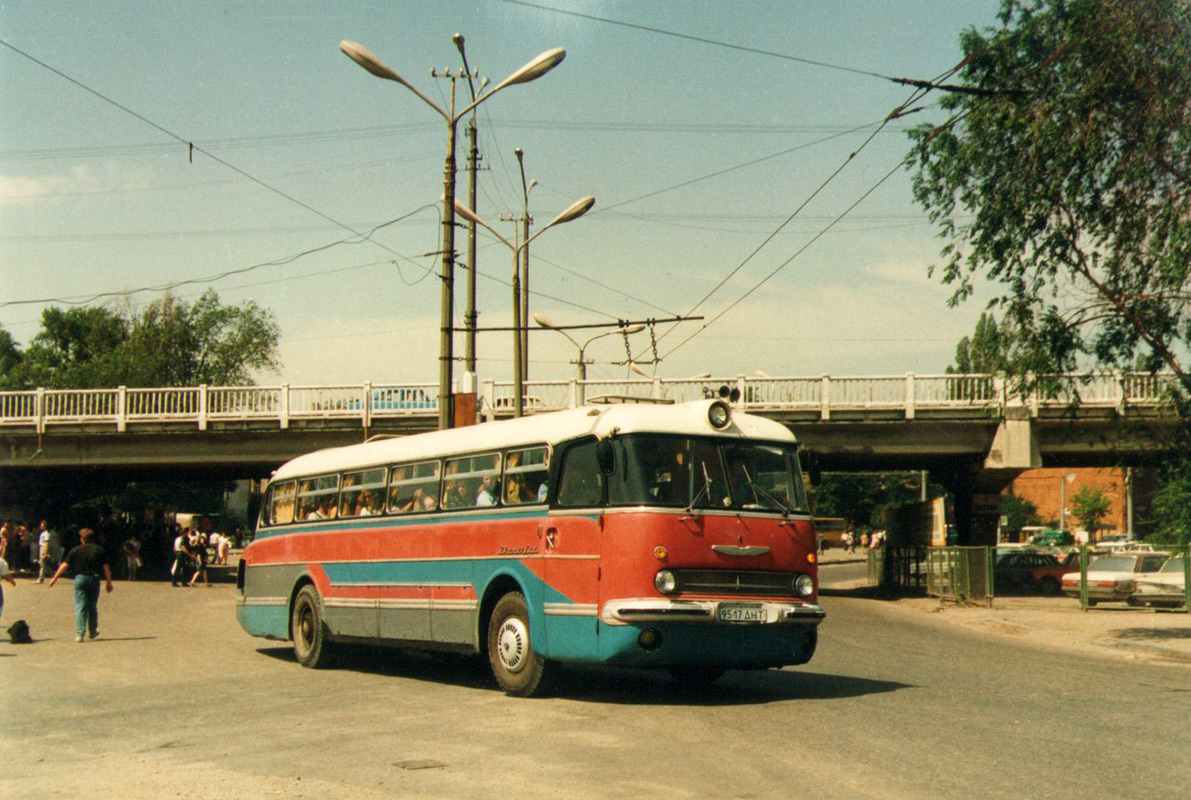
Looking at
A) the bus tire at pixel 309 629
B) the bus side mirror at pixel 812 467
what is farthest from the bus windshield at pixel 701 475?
the bus tire at pixel 309 629

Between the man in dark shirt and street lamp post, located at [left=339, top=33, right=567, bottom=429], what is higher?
street lamp post, located at [left=339, top=33, right=567, bottom=429]

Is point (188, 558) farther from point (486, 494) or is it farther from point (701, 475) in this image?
point (701, 475)

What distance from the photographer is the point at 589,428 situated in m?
13.0

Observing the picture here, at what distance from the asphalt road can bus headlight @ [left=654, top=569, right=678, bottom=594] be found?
105 centimetres

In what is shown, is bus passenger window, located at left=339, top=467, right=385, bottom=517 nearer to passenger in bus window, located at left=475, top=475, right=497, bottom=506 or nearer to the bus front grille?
passenger in bus window, located at left=475, top=475, right=497, bottom=506

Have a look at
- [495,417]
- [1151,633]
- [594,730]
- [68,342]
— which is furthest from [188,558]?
[68,342]

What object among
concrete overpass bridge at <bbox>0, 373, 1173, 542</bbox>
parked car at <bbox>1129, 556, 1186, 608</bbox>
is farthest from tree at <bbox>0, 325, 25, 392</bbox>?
parked car at <bbox>1129, 556, 1186, 608</bbox>

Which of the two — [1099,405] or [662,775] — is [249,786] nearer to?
[662,775]

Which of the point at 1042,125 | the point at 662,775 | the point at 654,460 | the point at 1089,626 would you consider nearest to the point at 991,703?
the point at 654,460

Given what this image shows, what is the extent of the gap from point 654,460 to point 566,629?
1759 mm

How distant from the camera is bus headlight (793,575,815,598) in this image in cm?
1311

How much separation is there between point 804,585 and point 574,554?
7.28 feet

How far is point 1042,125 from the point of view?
2131 cm

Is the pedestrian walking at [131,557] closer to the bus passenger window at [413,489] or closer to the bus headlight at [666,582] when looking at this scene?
the bus passenger window at [413,489]
